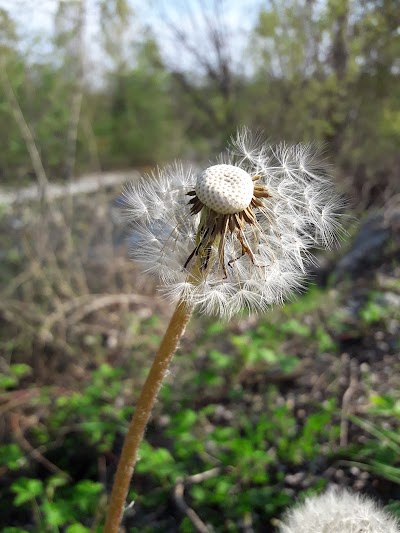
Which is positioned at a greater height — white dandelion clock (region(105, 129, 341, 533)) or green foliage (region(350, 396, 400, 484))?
white dandelion clock (region(105, 129, 341, 533))

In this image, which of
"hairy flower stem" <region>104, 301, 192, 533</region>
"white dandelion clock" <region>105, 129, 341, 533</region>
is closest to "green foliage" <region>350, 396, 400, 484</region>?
"white dandelion clock" <region>105, 129, 341, 533</region>

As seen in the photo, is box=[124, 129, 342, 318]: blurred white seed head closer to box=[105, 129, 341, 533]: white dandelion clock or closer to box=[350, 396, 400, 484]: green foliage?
box=[105, 129, 341, 533]: white dandelion clock

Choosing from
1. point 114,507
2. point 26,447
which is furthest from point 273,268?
point 26,447

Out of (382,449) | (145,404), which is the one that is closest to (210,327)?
(382,449)

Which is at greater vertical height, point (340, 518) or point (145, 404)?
A: point (145, 404)

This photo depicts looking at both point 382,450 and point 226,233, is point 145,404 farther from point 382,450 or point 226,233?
point 382,450

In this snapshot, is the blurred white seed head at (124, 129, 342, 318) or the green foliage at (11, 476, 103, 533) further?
the green foliage at (11, 476, 103, 533)
